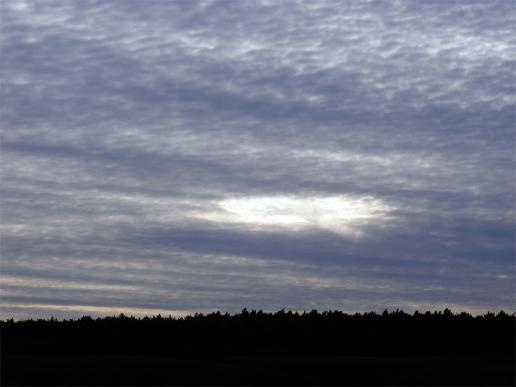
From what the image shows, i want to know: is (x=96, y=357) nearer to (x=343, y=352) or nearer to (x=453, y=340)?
(x=343, y=352)

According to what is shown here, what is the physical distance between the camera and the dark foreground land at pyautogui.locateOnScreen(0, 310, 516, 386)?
78.1 feet

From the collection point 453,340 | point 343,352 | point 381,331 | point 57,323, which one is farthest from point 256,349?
point 57,323

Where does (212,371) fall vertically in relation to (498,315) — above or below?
below

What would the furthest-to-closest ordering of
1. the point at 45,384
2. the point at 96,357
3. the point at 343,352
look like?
the point at 343,352, the point at 96,357, the point at 45,384

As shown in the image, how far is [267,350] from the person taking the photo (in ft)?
105

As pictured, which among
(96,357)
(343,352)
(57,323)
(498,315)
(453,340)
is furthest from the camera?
(57,323)

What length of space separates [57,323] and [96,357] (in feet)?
63.2

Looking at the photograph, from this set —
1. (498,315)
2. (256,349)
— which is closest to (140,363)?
(256,349)

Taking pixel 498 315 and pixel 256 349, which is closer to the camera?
pixel 256 349

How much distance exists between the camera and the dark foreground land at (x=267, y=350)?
23797 millimetres

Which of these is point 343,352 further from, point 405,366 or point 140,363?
point 140,363

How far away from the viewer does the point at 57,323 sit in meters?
45.1

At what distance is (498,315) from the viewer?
121 ft

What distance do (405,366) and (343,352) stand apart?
256 inches
